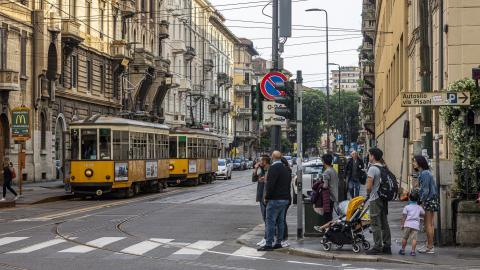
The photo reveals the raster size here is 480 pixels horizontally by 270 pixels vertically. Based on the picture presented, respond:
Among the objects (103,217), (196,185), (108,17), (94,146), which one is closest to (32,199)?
(94,146)

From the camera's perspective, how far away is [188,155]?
47531 mm

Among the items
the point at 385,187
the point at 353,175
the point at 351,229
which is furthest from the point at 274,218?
the point at 353,175

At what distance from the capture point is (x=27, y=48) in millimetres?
44125

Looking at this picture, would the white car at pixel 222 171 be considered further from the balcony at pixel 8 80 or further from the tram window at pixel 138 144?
the tram window at pixel 138 144

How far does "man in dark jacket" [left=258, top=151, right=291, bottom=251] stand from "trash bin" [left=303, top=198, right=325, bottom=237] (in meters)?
1.66

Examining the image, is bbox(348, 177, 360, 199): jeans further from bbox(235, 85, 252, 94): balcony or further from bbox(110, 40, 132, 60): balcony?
bbox(235, 85, 252, 94): balcony

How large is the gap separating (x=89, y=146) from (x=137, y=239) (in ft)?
52.4

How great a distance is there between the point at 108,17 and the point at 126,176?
85.8 ft

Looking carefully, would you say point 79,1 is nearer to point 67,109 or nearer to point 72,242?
point 67,109

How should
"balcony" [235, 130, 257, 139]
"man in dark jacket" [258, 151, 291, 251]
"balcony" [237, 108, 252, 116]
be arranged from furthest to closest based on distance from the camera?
"balcony" [237, 108, 252, 116], "balcony" [235, 130, 257, 139], "man in dark jacket" [258, 151, 291, 251]

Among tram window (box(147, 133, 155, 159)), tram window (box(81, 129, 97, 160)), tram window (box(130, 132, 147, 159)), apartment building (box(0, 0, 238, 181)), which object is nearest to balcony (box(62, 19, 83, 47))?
apartment building (box(0, 0, 238, 181))

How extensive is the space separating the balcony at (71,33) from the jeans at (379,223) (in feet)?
118

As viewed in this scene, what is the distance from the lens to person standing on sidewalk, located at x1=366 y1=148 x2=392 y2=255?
1450 cm

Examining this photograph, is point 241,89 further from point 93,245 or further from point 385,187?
point 385,187
